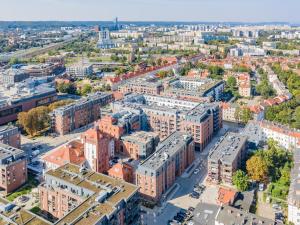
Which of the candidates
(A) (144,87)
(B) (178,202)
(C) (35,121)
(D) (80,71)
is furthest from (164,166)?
(D) (80,71)

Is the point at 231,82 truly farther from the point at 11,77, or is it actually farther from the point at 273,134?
the point at 11,77

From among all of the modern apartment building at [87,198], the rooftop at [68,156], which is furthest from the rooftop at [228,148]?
the rooftop at [68,156]

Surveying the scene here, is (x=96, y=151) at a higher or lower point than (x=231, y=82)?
lower

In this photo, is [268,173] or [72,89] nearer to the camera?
[268,173]

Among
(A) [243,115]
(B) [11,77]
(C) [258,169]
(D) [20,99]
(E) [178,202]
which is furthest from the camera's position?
(B) [11,77]

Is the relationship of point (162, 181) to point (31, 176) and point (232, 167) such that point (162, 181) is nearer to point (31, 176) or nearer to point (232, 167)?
point (232, 167)

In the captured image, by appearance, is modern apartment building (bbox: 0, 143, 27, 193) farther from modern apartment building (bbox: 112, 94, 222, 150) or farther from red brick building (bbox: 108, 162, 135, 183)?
modern apartment building (bbox: 112, 94, 222, 150)

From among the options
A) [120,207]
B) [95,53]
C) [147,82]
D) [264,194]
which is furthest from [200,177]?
[95,53]
